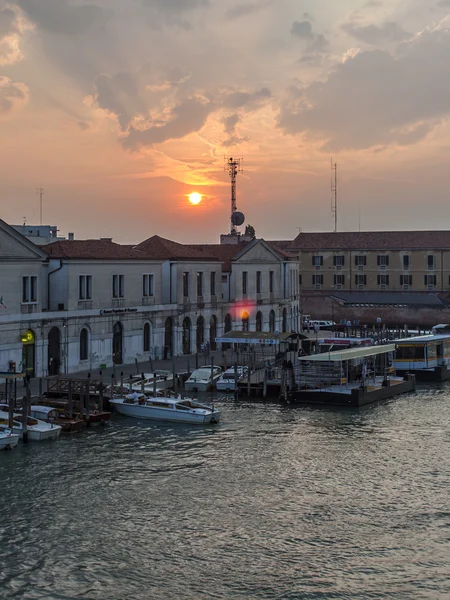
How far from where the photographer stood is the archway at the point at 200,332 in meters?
66.6

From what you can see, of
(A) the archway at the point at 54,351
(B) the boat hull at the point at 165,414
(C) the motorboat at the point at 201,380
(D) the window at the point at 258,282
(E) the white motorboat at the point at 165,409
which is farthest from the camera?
(D) the window at the point at 258,282

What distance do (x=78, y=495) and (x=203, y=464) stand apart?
6.03 meters

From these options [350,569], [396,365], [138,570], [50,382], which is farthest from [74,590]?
[396,365]

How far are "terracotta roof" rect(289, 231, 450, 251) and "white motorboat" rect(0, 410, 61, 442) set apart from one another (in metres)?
73.0

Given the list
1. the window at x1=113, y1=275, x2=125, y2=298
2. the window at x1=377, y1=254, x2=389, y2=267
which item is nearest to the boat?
the window at x1=113, y1=275, x2=125, y2=298

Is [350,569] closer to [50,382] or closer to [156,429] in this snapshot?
[156,429]

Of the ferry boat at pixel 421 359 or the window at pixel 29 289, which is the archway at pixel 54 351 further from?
the ferry boat at pixel 421 359

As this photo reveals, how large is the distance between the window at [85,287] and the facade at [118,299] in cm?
6

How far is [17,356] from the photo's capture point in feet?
164

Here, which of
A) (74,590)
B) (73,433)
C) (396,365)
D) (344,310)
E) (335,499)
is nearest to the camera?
(74,590)

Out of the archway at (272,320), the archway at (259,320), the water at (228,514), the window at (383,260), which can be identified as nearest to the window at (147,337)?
the archway at (259,320)

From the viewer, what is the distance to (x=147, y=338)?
61094 millimetres

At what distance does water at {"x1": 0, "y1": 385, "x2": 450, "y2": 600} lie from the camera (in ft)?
77.1

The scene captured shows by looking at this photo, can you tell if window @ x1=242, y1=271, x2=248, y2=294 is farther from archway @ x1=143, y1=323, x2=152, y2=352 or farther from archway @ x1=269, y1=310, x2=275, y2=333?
archway @ x1=143, y1=323, x2=152, y2=352
